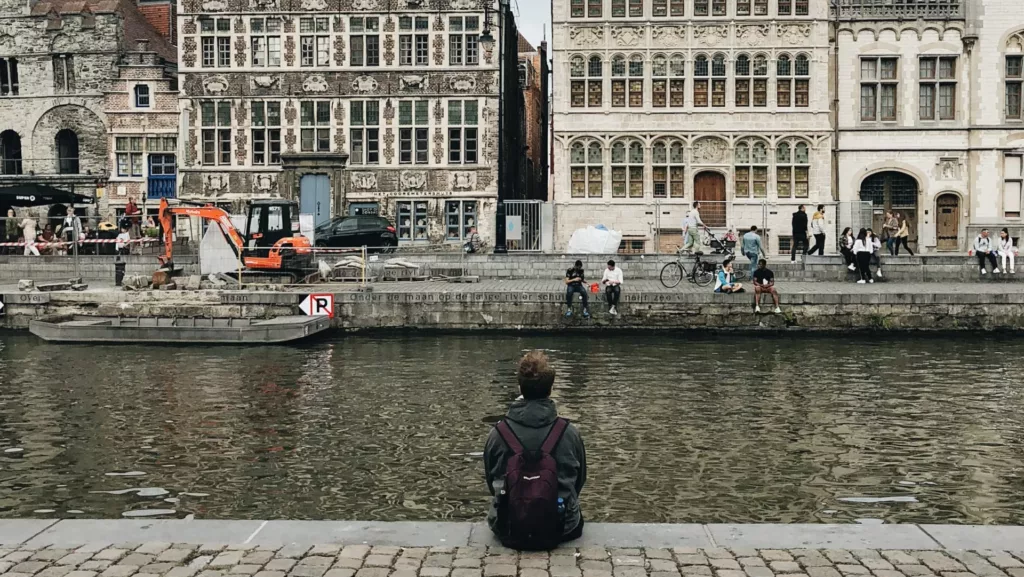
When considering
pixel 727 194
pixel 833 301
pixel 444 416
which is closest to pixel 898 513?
pixel 444 416

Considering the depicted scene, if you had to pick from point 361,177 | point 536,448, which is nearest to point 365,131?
point 361,177

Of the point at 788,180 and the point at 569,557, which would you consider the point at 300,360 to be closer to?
the point at 569,557

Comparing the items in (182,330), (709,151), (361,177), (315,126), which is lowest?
(182,330)

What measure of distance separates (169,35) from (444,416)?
39.1m

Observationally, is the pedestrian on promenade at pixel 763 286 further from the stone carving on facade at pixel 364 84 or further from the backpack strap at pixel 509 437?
the stone carving on facade at pixel 364 84

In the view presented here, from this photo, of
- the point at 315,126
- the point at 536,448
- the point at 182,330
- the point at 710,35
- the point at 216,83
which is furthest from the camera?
the point at 216,83

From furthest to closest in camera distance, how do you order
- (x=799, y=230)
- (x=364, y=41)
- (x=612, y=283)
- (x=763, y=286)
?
1. (x=364, y=41)
2. (x=799, y=230)
3. (x=612, y=283)
4. (x=763, y=286)

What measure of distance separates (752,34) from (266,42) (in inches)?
646

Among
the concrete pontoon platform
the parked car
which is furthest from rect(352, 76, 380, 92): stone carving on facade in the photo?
the concrete pontoon platform

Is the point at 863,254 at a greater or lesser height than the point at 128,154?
lesser

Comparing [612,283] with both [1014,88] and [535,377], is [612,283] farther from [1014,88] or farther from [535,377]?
[1014,88]

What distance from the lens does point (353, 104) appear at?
41312 mm

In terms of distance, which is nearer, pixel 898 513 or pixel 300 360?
pixel 898 513

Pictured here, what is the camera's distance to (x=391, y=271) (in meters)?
31.4
